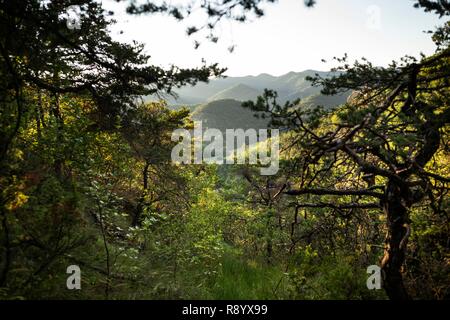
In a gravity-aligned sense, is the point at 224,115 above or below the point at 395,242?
above

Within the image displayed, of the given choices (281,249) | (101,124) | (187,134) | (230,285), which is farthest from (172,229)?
(187,134)

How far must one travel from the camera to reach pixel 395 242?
492 centimetres

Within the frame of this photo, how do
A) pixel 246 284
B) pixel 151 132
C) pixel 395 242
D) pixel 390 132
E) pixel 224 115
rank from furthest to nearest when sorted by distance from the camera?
pixel 224 115 → pixel 151 132 → pixel 246 284 → pixel 395 242 → pixel 390 132

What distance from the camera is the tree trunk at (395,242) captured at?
188 inches

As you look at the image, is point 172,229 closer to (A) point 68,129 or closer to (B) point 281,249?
(A) point 68,129

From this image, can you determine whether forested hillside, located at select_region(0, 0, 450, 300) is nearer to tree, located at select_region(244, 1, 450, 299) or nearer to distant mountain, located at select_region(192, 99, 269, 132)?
tree, located at select_region(244, 1, 450, 299)

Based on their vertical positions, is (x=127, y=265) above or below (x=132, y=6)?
below

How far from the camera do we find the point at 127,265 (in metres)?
5.73

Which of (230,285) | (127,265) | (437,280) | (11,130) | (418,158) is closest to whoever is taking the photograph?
(11,130)

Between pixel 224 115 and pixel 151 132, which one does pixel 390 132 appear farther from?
pixel 224 115

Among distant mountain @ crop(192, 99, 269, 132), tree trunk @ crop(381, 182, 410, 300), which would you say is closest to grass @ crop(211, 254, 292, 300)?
tree trunk @ crop(381, 182, 410, 300)

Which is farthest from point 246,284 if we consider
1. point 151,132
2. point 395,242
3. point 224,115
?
point 224,115
